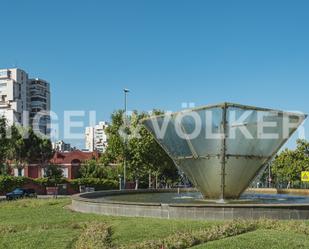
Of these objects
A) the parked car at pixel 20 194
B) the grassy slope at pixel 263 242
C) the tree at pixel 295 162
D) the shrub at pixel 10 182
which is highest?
the tree at pixel 295 162

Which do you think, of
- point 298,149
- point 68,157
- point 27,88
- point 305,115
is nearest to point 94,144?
point 27,88

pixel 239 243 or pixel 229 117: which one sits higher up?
pixel 229 117

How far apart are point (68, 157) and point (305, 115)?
62533 mm

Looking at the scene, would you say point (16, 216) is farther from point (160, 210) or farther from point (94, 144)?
point (94, 144)

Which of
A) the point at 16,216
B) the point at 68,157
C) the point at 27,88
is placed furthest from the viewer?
the point at 27,88

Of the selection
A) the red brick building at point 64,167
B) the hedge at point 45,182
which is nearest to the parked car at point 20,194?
the hedge at point 45,182

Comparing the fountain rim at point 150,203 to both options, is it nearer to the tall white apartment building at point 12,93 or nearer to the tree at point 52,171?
the tree at point 52,171

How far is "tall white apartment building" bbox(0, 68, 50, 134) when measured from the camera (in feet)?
406

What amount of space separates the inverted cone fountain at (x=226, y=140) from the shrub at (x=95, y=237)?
6.24 meters

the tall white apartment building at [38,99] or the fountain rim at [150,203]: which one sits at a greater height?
the tall white apartment building at [38,99]

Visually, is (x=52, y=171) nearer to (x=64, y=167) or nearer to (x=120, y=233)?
(x=64, y=167)

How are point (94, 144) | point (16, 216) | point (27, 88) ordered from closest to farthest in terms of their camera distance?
point (16, 216) < point (27, 88) < point (94, 144)

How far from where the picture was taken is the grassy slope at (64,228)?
11.6 meters

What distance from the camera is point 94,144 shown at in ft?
611
